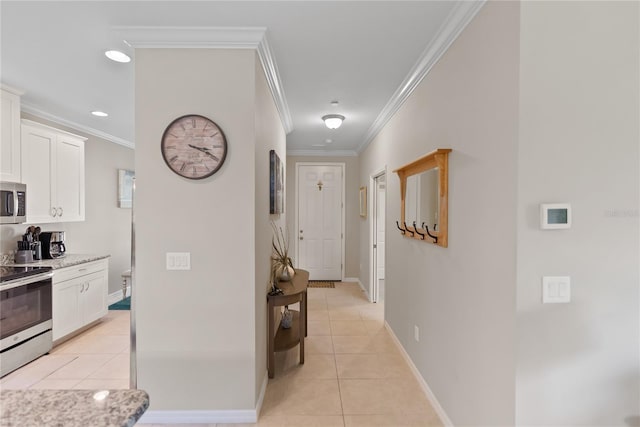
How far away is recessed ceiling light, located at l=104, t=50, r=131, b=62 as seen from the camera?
2.15m

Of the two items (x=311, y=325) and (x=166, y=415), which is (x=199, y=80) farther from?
(x=311, y=325)

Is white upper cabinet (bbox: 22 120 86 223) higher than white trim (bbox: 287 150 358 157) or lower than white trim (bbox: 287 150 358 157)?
lower

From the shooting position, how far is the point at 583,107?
4.33 feet

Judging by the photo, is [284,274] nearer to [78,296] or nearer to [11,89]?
[78,296]

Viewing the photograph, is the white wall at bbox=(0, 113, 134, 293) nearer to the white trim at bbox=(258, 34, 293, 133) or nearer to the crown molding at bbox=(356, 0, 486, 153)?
the white trim at bbox=(258, 34, 293, 133)

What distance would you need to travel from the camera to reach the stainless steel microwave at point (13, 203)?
9.23 feet

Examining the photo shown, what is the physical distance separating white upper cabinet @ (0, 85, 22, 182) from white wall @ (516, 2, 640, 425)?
3967 millimetres

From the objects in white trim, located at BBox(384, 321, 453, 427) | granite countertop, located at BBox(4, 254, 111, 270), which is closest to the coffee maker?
granite countertop, located at BBox(4, 254, 111, 270)

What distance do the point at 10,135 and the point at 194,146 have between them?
221cm

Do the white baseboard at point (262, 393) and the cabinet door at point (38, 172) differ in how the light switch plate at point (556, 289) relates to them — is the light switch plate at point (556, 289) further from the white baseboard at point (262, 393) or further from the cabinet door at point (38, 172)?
the cabinet door at point (38, 172)

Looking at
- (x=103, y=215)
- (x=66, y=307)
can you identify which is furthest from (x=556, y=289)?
(x=103, y=215)

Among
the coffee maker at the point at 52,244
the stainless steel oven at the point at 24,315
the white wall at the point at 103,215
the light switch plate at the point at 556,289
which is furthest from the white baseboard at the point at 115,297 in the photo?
the light switch plate at the point at 556,289

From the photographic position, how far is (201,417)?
2025 mm

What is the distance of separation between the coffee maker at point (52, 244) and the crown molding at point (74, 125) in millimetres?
1330
